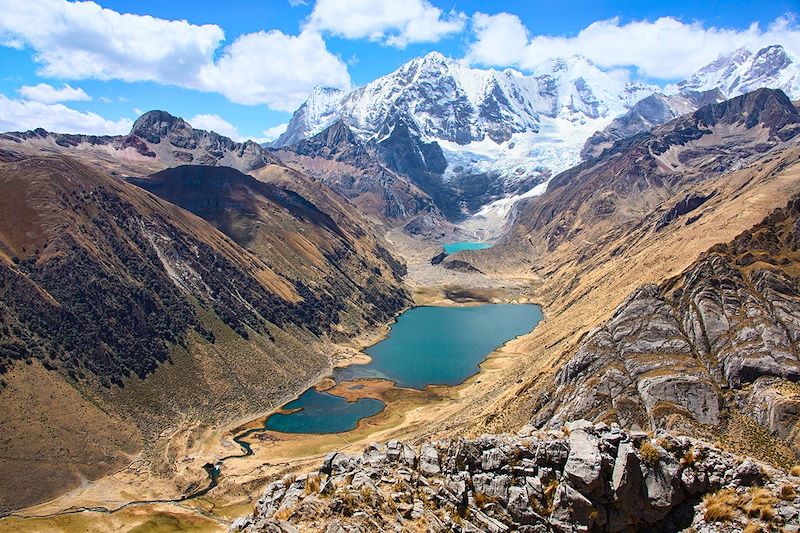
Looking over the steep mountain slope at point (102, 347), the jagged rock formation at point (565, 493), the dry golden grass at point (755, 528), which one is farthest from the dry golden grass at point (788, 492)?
the steep mountain slope at point (102, 347)

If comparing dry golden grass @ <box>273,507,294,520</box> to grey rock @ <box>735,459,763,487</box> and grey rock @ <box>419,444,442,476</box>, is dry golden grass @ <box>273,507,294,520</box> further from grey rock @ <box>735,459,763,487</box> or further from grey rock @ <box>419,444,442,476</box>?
grey rock @ <box>735,459,763,487</box>

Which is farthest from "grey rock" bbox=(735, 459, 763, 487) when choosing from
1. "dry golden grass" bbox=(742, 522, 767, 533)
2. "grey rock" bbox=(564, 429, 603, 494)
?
"grey rock" bbox=(564, 429, 603, 494)

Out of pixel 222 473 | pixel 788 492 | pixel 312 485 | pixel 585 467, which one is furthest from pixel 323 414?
pixel 788 492

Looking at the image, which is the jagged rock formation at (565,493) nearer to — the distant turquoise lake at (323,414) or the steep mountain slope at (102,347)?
the steep mountain slope at (102,347)

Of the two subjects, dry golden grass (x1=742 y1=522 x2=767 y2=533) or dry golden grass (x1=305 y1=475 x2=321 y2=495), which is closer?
dry golden grass (x1=742 y1=522 x2=767 y2=533)

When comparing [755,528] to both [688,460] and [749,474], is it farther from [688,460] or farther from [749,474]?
[688,460]
